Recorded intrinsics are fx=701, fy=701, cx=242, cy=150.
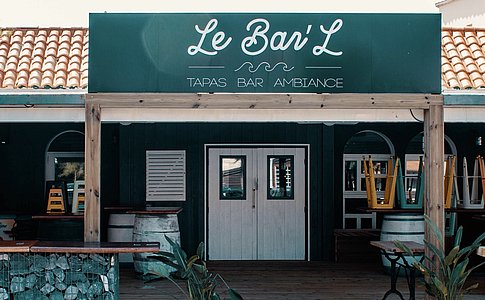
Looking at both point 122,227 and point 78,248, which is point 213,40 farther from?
point 122,227

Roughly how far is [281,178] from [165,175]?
189 centimetres

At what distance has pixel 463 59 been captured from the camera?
9234 mm

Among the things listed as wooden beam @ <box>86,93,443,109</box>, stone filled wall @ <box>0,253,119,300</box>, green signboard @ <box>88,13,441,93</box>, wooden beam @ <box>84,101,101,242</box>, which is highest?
green signboard @ <box>88,13,441,93</box>

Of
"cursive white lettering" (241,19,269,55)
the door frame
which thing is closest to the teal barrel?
the door frame

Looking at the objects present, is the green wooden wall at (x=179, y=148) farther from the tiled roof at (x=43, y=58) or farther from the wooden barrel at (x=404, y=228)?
the tiled roof at (x=43, y=58)

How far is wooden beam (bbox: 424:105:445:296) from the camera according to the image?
7262 millimetres

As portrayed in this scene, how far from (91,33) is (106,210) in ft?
14.7

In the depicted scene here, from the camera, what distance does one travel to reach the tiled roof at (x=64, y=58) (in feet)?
27.2

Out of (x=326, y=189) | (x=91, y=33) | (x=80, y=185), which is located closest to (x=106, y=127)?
(x=80, y=185)

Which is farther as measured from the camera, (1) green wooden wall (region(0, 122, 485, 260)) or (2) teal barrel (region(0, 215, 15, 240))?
(1) green wooden wall (region(0, 122, 485, 260))

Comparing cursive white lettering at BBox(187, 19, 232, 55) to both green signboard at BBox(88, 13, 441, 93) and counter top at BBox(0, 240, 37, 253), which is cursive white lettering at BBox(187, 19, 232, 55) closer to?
green signboard at BBox(88, 13, 441, 93)

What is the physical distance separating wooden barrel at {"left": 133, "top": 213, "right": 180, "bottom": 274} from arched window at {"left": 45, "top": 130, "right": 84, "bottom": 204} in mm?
2480

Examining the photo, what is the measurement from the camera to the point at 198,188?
11398mm

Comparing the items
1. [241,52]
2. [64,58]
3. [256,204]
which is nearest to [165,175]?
[256,204]
